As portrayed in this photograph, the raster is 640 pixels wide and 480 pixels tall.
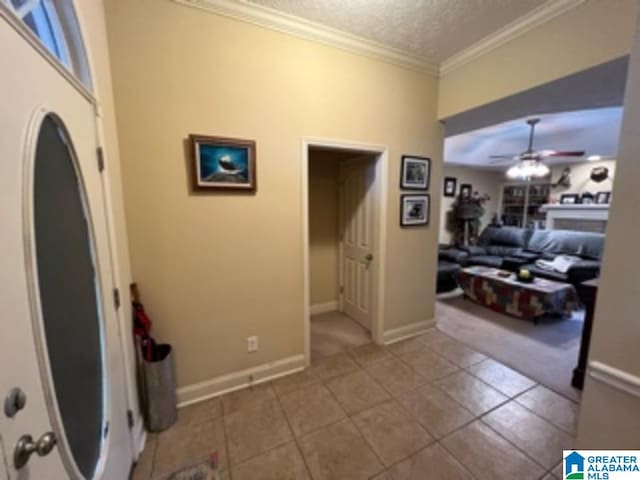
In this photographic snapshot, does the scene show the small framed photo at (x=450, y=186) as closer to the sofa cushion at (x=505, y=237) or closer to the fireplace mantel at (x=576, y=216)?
the sofa cushion at (x=505, y=237)

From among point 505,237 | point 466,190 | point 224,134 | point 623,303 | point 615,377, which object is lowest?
point 505,237

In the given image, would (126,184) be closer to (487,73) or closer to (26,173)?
(26,173)

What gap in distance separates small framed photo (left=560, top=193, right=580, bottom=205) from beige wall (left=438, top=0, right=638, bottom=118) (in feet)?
19.8

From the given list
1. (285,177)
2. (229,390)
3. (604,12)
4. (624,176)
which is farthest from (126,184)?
(604,12)

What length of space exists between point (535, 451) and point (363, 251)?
207 centimetres

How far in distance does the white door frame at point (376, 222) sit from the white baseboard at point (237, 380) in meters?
0.17

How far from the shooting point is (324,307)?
151 inches

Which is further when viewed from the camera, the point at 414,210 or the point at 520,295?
the point at 520,295

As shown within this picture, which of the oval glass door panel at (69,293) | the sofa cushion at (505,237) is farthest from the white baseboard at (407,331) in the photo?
the sofa cushion at (505,237)

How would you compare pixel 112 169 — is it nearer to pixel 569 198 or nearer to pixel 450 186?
pixel 450 186

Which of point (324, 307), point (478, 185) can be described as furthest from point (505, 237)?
point (324, 307)

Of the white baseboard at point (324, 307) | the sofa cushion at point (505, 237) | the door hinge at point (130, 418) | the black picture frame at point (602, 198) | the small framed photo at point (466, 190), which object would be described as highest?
the small framed photo at point (466, 190)

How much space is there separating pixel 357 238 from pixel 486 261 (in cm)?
351

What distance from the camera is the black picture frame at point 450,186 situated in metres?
7.09
